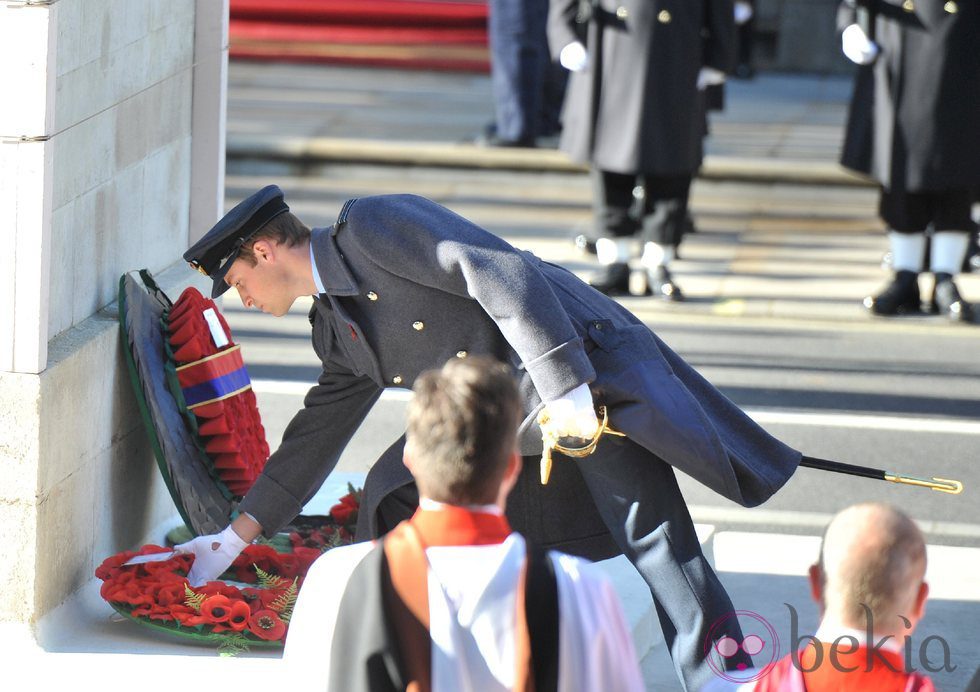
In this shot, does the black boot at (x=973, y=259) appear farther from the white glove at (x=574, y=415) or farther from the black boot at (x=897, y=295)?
the white glove at (x=574, y=415)

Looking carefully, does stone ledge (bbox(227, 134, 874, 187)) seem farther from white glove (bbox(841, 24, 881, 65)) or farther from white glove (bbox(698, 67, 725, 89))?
white glove (bbox(841, 24, 881, 65))

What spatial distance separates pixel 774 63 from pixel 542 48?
17.8ft

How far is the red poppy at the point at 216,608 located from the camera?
3.72m

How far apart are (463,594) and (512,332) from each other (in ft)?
3.64

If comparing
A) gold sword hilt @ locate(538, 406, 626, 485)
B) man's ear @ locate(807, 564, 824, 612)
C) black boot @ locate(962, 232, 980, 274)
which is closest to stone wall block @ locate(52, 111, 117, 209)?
gold sword hilt @ locate(538, 406, 626, 485)

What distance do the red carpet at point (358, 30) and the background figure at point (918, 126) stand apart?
26.0 feet

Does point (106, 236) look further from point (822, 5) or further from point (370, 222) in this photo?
point (822, 5)

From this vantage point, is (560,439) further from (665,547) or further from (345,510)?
(345,510)

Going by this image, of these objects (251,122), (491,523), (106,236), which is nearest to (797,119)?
(251,122)

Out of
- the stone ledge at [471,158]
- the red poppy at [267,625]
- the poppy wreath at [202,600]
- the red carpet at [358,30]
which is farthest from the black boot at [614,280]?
the red carpet at [358,30]

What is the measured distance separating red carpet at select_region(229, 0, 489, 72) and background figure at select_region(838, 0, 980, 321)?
26.0ft

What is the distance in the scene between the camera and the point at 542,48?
10.6 m

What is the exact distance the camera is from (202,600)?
374cm

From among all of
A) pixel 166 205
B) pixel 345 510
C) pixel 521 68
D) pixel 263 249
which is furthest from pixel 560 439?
pixel 521 68
